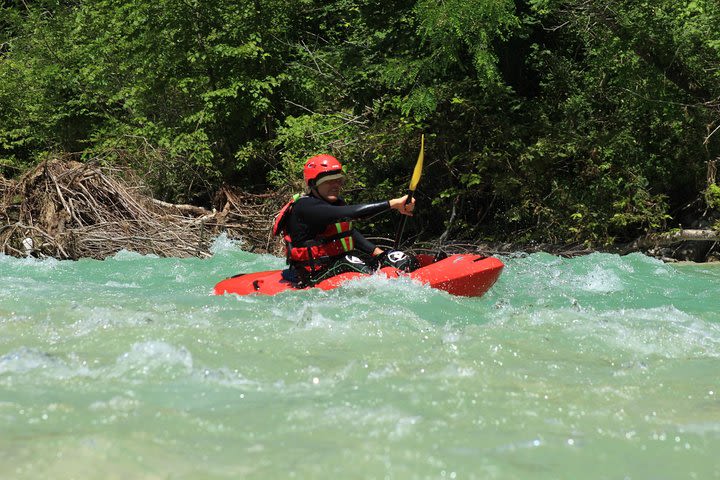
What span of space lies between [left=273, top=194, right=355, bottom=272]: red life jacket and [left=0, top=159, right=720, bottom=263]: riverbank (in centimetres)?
389

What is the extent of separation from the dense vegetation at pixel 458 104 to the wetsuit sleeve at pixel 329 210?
12.5ft

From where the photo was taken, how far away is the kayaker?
6.13m

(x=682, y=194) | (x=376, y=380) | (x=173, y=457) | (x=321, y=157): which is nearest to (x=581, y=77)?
(x=682, y=194)

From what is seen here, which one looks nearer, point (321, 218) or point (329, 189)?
point (321, 218)

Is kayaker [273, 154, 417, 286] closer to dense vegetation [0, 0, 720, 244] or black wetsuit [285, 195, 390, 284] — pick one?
black wetsuit [285, 195, 390, 284]

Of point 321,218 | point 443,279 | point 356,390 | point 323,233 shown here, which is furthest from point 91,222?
point 356,390

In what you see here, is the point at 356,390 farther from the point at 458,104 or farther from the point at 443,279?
the point at 458,104

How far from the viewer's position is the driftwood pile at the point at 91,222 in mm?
9812

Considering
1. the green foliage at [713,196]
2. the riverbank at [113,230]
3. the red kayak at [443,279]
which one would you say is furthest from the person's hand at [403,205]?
the green foliage at [713,196]

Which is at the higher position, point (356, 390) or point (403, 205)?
point (403, 205)

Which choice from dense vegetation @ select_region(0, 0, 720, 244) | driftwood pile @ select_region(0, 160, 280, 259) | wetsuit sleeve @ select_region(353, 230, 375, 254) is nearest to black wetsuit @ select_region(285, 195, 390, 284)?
wetsuit sleeve @ select_region(353, 230, 375, 254)

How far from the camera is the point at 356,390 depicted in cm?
313

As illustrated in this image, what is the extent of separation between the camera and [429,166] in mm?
10961

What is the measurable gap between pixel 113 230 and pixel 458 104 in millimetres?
4770
